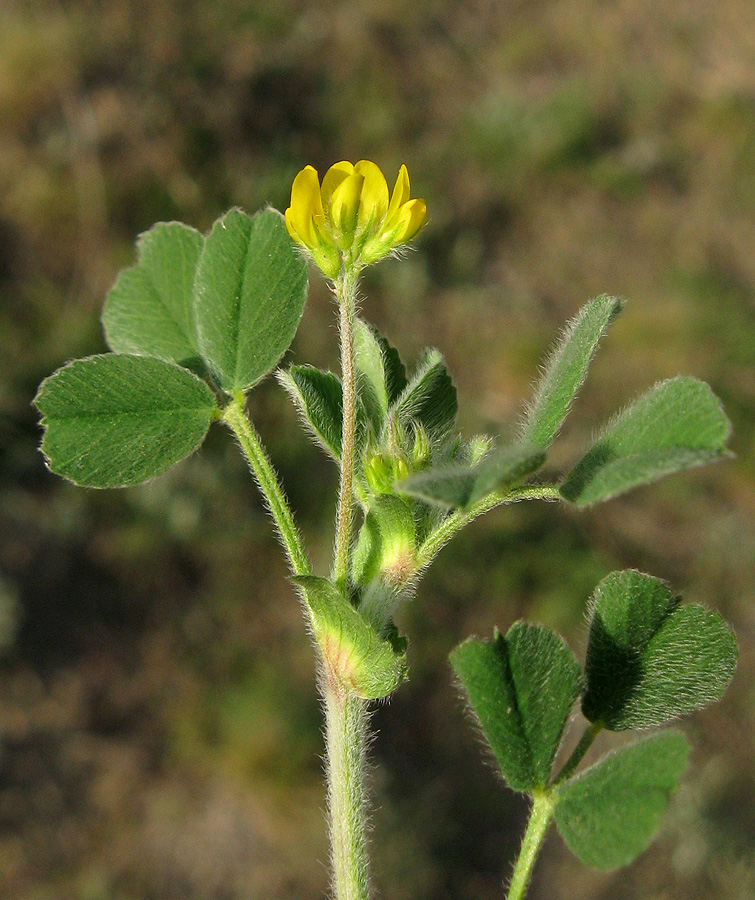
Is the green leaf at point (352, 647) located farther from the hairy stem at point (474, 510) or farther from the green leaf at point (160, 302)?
the green leaf at point (160, 302)

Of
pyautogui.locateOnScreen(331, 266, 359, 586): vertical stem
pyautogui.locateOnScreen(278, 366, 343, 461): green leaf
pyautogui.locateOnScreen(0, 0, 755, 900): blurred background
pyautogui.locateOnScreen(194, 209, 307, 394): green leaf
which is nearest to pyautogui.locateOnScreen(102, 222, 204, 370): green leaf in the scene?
pyautogui.locateOnScreen(194, 209, 307, 394): green leaf

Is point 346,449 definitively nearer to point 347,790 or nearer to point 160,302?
point 347,790

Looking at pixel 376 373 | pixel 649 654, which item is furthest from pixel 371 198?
pixel 649 654

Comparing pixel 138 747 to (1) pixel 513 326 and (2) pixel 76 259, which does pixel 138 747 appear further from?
(1) pixel 513 326

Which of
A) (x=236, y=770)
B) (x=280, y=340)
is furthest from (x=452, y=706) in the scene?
(x=280, y=340)

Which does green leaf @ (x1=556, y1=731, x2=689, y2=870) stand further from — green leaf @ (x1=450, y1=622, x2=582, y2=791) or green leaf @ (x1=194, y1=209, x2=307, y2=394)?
green leaf @ (x1=194, y1=209, x2=307, y2=394)
